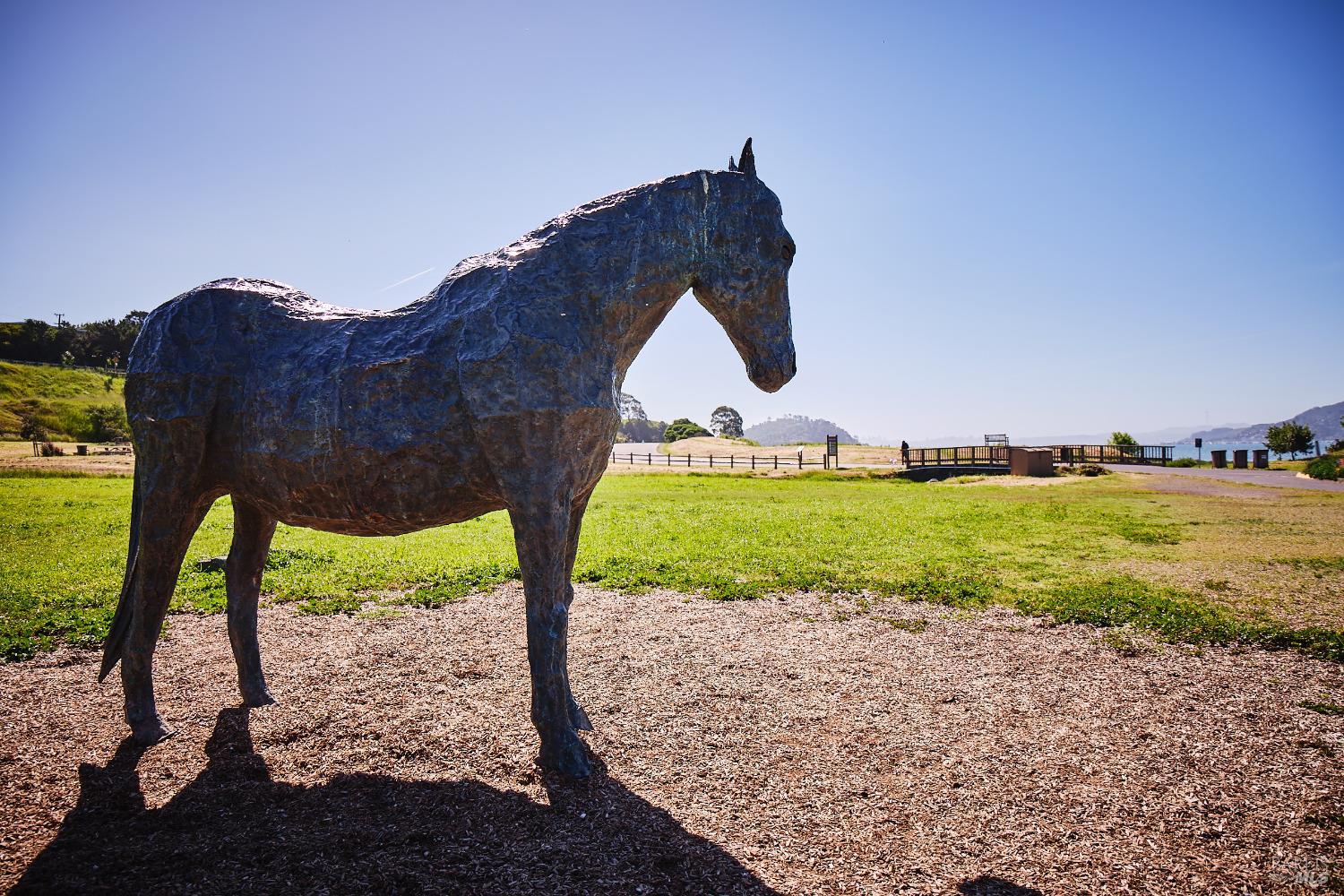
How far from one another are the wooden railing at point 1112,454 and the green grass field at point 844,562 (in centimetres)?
2056

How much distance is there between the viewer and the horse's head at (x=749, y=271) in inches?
155

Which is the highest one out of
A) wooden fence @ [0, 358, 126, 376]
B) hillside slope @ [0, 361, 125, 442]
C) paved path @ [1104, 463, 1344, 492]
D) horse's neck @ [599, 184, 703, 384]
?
wooden fence @ [0, 358, 126, 376]

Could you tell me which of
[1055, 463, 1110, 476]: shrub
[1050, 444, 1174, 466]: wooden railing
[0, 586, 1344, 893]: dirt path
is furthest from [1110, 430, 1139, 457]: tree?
[0, 586, 1344, 893]: dirt path

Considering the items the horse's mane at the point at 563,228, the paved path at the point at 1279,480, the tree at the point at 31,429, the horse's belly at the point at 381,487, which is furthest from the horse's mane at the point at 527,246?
the tree at the point at 31,429

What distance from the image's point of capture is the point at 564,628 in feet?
12.2

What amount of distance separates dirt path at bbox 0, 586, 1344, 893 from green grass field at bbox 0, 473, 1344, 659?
4.72ft

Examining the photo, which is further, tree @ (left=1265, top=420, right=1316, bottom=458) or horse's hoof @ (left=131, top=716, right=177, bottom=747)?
tree @ (left=1265, top=420, right=1316, bottom=458)

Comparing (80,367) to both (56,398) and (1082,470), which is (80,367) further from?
(1082,470)

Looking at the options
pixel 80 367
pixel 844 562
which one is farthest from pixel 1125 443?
pixel 80 367

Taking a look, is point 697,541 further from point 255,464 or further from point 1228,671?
point 255,464

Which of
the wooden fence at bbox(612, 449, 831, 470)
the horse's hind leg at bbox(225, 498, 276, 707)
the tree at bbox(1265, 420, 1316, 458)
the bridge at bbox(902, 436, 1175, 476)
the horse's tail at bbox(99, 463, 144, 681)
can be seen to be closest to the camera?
the horse's tail at bbox(99, 463, 144, 681)

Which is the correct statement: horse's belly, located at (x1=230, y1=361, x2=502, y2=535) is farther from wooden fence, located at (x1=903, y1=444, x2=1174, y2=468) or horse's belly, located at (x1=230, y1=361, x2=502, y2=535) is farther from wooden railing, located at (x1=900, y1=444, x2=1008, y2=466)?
wooden fence, located at (x1=903, y1=444, x2=1174, y2=468)

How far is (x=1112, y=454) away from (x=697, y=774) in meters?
48.3

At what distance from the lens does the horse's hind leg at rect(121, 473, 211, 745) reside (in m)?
4.03
